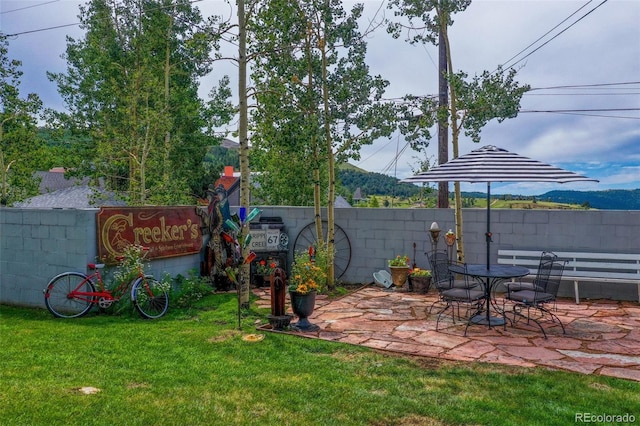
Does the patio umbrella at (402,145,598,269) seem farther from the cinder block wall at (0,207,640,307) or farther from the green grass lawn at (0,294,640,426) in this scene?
the cinder block wall at (0,207,640,307)

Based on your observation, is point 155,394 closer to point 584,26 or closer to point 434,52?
point 434,52

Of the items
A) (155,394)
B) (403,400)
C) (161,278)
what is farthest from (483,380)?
(161,278)

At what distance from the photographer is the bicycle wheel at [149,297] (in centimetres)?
580

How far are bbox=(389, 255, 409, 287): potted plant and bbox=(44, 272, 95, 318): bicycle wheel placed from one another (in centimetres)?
468

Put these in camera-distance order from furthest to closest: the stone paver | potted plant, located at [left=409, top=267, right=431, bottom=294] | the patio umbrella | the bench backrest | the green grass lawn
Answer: potted plant, located at [left=409, top=267, right=431, bottom=294] → the bench backrest → the patio umbrella → the stone paver → the green grass lawn

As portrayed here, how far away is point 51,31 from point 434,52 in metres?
11.0

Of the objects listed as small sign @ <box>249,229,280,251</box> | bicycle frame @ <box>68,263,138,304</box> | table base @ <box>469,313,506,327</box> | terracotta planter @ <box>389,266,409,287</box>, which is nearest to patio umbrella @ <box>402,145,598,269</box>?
table base @ <box>469,313,506,327</box>

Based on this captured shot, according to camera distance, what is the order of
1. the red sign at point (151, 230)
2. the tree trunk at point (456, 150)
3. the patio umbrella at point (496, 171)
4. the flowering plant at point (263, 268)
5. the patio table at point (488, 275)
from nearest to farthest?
the patio umbrella at point (496, 171)
the patio table at point (488, 275)
the red sign at point (151, 230)
the tree trunk at point (456, 150)
the flowering plant at point (263, 268)

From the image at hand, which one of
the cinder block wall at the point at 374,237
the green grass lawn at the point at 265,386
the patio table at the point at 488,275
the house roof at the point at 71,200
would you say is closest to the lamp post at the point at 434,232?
the cinder block wall at the point at 374,237

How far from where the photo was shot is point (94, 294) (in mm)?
5770

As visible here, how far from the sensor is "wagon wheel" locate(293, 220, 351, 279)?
8.58 m

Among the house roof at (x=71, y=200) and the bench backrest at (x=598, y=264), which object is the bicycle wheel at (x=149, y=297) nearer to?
the bench backrest at (x=598, y=264)

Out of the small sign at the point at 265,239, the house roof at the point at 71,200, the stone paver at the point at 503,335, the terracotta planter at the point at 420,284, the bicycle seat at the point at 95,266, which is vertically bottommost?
the stone paver at the point at 503,335

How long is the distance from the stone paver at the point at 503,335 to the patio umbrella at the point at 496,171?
1710 mm
